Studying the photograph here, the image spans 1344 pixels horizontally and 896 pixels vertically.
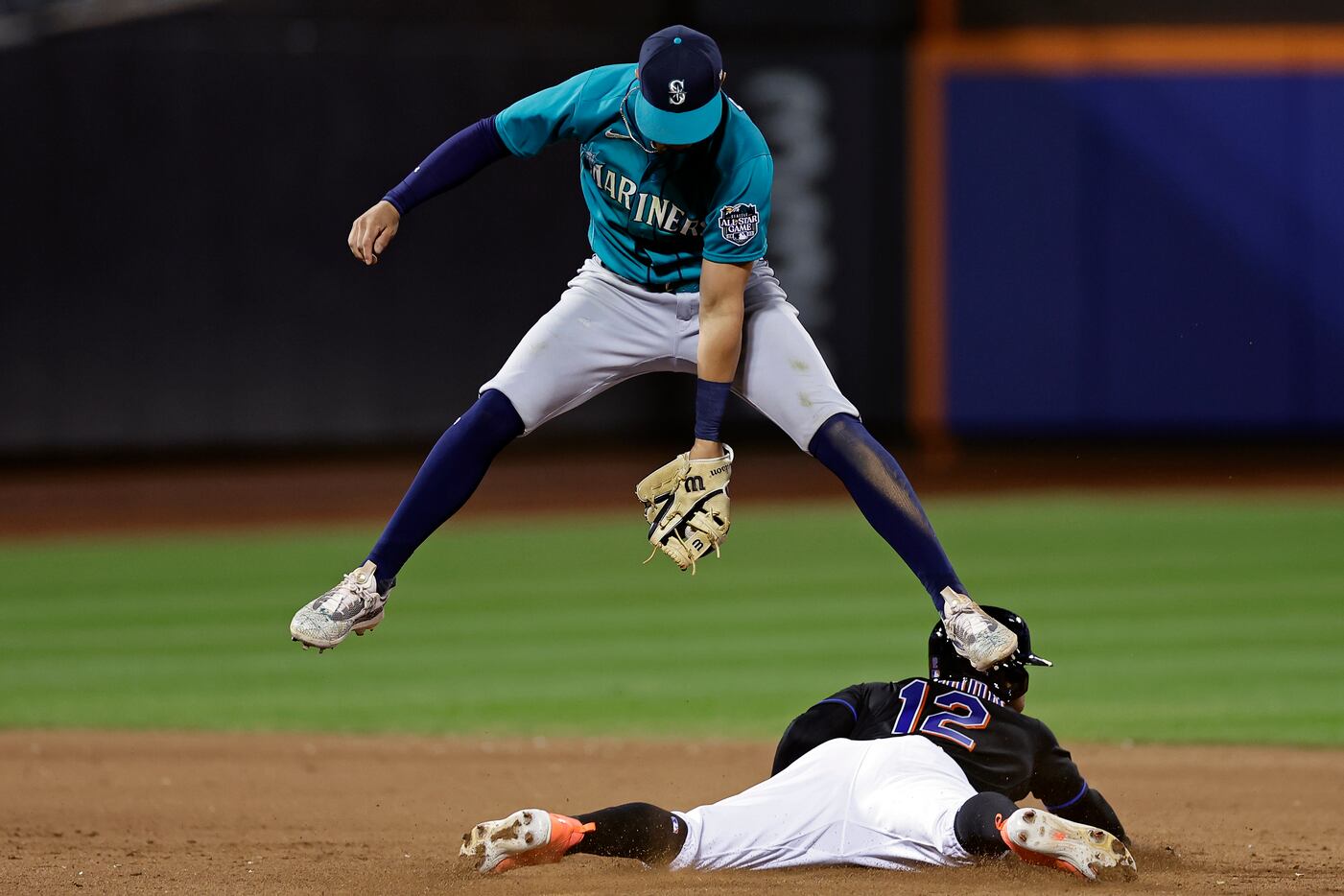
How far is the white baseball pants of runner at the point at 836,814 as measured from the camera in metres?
4.07

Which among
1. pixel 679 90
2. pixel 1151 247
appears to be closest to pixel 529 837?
pixel 679 90

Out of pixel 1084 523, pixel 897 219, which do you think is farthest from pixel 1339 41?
pixel 1084 523

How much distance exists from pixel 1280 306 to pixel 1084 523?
376cm

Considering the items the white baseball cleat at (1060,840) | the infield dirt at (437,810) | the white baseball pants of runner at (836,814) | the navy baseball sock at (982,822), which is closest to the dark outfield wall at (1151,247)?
the infield dirt at (437,810)

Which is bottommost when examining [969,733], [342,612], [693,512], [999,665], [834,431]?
[969,733]

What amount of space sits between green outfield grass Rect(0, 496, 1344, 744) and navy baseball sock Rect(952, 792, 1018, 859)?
3086 millimetres

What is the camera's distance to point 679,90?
423 cm

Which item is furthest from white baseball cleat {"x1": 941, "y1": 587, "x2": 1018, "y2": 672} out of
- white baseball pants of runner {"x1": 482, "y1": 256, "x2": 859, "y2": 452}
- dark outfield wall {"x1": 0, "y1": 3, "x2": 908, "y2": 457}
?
dark outfield wall {"x1": 0, "y1": 3, "x2": 908, "y2": 457}

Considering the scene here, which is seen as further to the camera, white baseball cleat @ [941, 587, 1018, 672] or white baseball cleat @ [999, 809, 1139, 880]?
white baseball cleat @ [941, 587, 1018, 672]

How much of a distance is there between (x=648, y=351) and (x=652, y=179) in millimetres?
479

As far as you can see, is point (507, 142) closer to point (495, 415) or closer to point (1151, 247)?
point (495, 415)

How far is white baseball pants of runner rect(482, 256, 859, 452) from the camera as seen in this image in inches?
179

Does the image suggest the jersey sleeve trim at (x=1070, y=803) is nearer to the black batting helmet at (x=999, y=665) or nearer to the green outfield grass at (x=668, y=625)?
the black batting helmet at (x=999, y=665)

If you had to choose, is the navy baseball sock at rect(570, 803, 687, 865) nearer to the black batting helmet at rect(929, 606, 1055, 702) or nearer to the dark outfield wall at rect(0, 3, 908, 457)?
the black batting helmet at rect(929, 606, 1055, 702)
